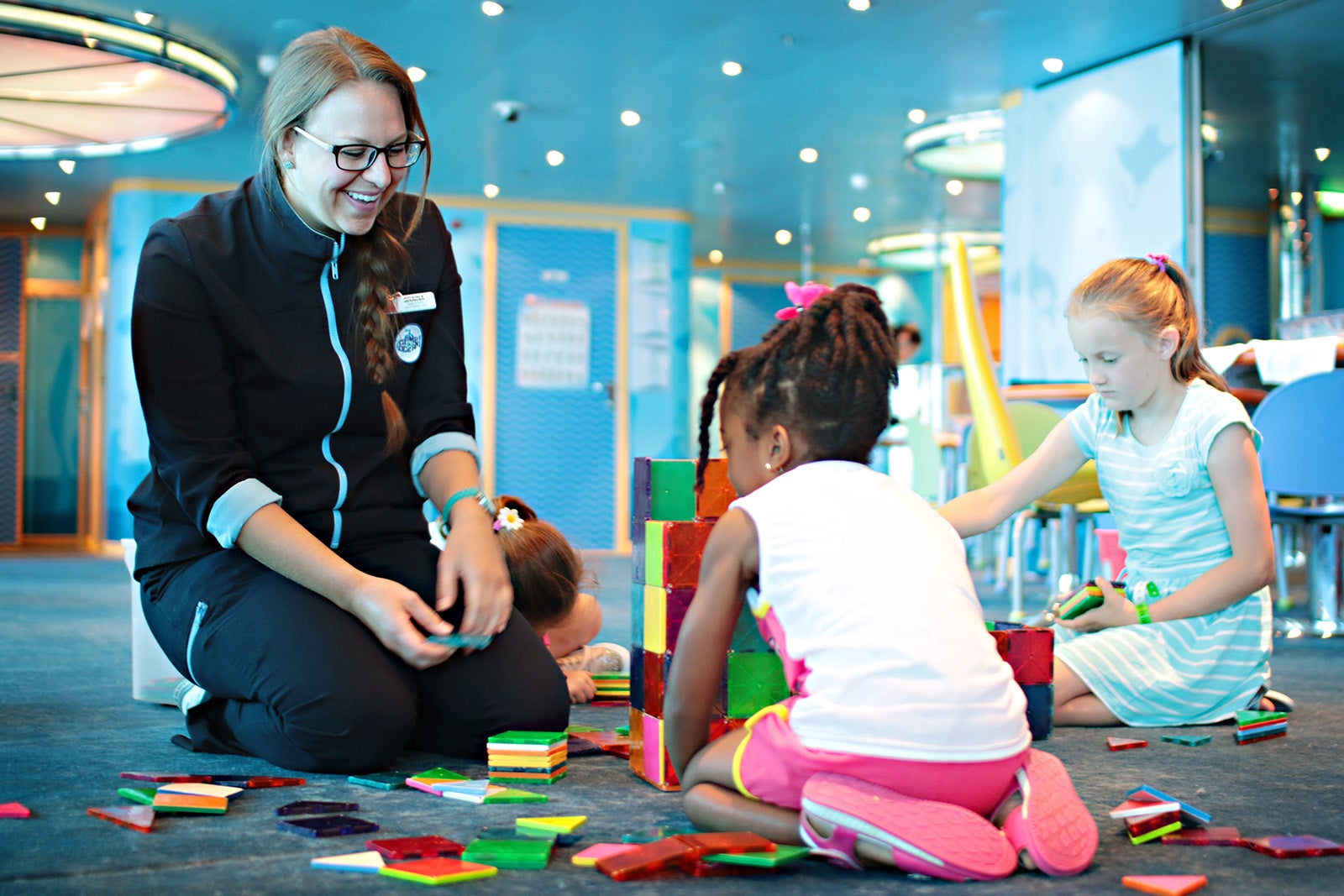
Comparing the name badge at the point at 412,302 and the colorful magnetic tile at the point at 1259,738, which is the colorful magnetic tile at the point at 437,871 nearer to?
the name badge at the point at 412,302

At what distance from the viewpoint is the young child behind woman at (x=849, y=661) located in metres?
1.27

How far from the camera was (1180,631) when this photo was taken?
2.33m

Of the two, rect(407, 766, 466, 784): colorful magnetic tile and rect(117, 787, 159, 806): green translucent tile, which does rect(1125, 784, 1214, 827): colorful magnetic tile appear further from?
rect(117, 787, 159, 806): green translucent tile

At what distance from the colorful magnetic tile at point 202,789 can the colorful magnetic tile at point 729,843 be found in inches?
24.6

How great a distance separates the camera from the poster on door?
9812mm

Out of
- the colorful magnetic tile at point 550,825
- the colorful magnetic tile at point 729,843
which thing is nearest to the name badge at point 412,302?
the colorful magnetic tile at point 550,825

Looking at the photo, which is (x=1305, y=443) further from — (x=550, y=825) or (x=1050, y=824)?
(x=550, y=825)

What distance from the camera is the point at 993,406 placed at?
3982mm

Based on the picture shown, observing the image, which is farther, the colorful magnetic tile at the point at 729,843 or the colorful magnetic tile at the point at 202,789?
the colorful magnetic tile at the point at 202,789

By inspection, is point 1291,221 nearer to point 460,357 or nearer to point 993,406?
point 993,406

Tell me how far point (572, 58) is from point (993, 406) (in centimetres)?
344

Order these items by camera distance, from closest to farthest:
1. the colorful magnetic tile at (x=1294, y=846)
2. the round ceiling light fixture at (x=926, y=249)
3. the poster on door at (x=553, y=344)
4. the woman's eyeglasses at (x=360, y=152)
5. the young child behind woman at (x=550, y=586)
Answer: the colorful magnetic tile at (x=1294, y=846), the woman's eyeglasses at (x=360, y=152), the young child behind woman at (x=550, y=586), the poster on door at (x=553, y=344), the round ceiling light fixture at (x=926, y=249)

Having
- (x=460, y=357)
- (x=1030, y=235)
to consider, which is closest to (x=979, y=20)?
(x=1030, y=235)

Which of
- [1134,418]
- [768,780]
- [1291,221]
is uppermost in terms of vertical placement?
[1291,221]
